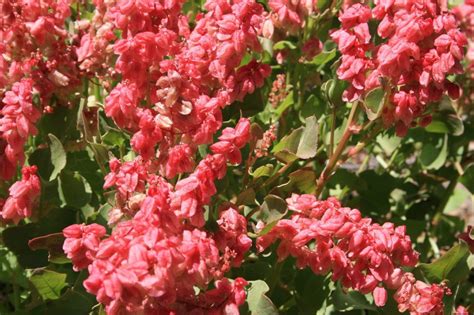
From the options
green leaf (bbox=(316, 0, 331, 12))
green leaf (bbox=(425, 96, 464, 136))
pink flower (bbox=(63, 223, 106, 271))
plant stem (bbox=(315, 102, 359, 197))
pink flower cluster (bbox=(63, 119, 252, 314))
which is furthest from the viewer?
green leaf (bbox=(425, 96, 464, 136))

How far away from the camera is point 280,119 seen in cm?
189

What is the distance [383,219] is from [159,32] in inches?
40.1

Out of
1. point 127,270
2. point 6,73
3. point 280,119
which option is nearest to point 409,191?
point 280,119

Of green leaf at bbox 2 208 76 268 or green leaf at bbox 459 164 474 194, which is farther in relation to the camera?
green leaf at bbox 459 164 474 194

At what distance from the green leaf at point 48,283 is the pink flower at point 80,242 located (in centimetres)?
28

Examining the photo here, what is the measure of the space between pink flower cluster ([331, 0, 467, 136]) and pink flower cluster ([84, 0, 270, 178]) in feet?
0.57

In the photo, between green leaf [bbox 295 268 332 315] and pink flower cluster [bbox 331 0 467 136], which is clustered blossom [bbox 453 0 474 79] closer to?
pink flower cluster [bbox 331 0 467 136]

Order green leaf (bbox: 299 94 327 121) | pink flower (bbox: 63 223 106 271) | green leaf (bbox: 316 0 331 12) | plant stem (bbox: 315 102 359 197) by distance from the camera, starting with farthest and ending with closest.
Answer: green leaf (bbox: 299 94 327 121) < green leaf (bbox: 316 0 331 12) < plant stem (bbox: 315 102 359 197) < pink flower (bbox: 63 223 106 271)

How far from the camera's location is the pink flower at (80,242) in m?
1.15

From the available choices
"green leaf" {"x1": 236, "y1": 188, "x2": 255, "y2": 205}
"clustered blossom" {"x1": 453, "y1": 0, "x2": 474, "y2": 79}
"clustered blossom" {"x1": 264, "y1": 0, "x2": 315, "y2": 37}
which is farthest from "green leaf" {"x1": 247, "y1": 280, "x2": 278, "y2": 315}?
"clustered blossom" {"x1": 453, "y1": 0, "x2": 474, "y2": 79}

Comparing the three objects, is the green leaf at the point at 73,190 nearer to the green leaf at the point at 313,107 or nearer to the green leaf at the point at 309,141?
the green leaf at the point at 309,141

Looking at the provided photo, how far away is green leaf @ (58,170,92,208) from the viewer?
5.25ft

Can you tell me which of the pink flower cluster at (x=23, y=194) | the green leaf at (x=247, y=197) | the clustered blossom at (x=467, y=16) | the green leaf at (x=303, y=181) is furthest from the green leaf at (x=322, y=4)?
the pink flower cluster at (x=23, y=194)

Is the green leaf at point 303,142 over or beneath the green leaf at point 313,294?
over
